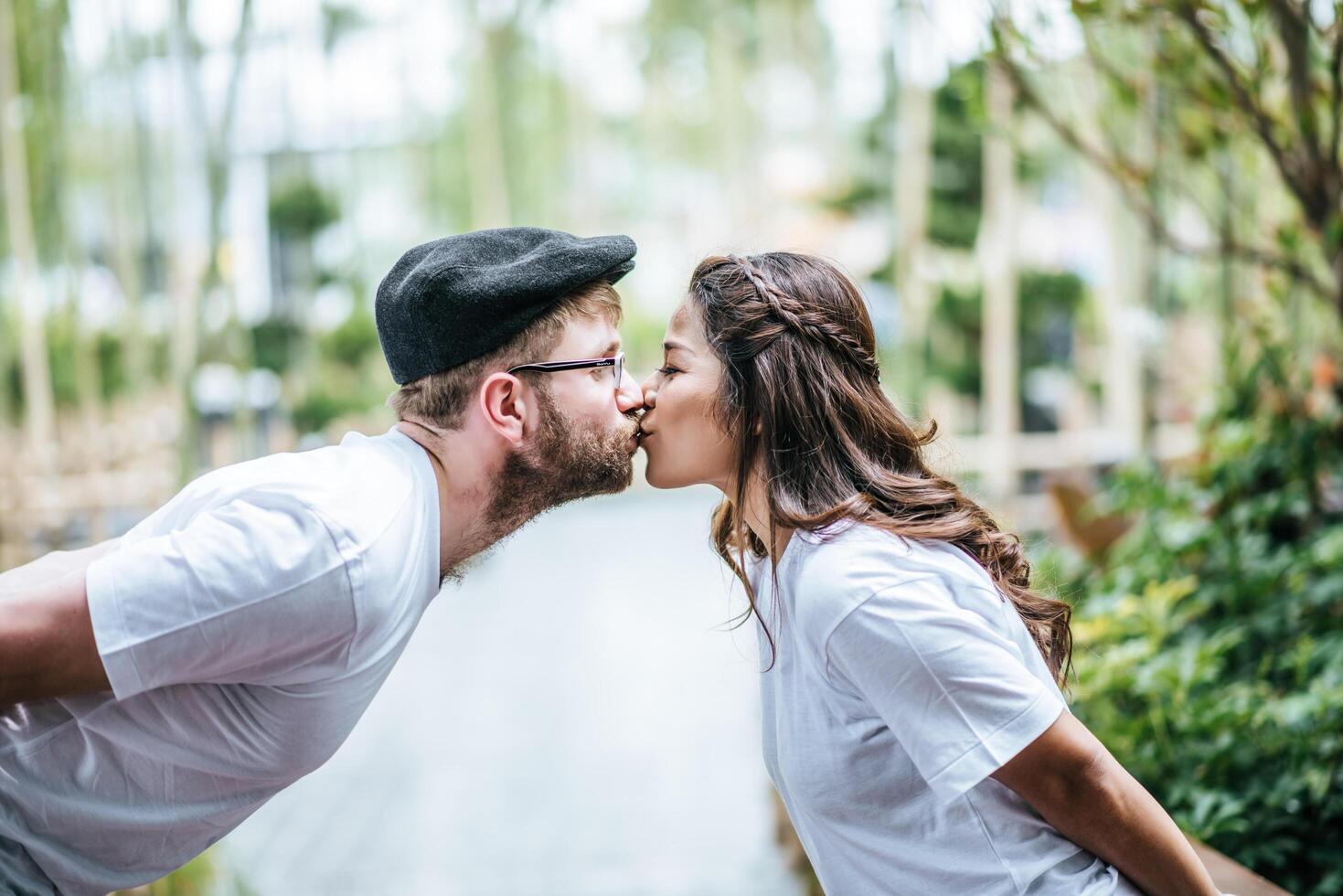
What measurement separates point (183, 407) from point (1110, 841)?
3.06 meters

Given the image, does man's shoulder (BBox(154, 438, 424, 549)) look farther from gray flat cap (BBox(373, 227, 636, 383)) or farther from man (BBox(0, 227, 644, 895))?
gray flat cap (BBox(373, 227, 636, 383))

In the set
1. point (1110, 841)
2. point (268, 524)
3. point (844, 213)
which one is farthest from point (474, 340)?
point (844, 213)

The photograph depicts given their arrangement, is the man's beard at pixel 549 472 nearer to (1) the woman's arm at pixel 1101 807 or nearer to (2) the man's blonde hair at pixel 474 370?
(2) the man's blonde hair at pixel 474 370

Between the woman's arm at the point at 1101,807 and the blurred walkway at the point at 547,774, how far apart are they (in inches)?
38.6

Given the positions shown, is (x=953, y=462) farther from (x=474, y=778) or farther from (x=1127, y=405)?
(x=1127, y=405)

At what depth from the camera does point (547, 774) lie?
4445 millimetres

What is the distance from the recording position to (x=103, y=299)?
12164 millimetres

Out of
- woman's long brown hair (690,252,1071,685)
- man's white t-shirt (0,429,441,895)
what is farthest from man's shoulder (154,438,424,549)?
woman's long brown hair (690,252,1071,685)

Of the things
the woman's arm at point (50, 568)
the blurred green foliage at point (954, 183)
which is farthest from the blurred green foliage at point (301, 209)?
the woman's arm at point (50, 568)

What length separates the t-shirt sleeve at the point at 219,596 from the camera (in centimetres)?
111

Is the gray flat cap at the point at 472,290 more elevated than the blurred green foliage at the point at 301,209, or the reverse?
the gray flat cap at the point at 472,290

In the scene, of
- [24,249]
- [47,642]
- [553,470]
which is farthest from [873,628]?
[24,249]

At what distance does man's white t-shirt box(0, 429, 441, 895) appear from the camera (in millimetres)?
1121

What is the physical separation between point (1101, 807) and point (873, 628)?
31cm
